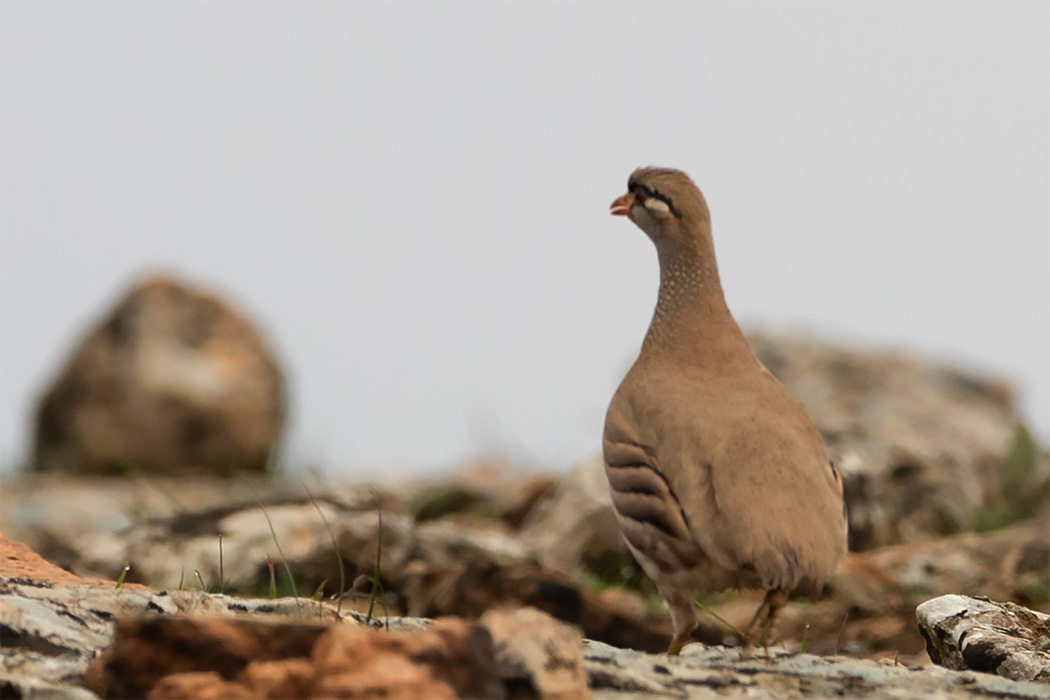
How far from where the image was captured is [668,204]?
5.07m

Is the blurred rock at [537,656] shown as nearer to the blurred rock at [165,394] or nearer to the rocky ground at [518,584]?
the rocky ground at [518,584]

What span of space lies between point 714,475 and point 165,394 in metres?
13.4

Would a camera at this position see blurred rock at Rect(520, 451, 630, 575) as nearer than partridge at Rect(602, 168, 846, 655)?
No

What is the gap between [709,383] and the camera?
15.1 ft

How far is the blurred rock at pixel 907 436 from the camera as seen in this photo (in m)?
9.77

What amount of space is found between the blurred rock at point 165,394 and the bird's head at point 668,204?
40.6 ft

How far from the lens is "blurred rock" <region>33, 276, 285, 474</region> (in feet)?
54.6

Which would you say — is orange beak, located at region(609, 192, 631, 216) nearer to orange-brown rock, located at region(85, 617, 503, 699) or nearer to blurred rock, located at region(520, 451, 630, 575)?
orange-brown rock, located at region(85, 617, 503, 699)

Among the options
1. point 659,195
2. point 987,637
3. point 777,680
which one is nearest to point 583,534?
point 659,195

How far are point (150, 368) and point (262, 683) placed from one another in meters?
14.2

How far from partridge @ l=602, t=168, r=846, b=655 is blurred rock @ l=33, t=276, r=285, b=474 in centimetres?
1254

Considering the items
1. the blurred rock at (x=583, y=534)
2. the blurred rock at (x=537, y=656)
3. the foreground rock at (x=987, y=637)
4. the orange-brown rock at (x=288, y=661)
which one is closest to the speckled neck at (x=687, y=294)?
the foreground rock at (x=987, y=637)

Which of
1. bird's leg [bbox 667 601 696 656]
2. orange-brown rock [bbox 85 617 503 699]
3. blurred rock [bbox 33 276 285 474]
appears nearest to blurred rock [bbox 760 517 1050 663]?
bird's leg [bbox 667 601 696 656]

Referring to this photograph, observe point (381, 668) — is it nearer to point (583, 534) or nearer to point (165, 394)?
point (583, 534)
